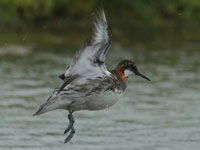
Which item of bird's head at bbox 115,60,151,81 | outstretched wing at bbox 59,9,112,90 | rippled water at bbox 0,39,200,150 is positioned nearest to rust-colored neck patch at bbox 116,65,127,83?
bird's head at bbox 115,60,151,81

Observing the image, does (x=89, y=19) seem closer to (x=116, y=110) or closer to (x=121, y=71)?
(x=116, y=110)

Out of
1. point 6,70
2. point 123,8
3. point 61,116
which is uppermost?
point 123,8

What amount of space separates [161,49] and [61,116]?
950cm

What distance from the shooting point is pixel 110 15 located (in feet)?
90.5

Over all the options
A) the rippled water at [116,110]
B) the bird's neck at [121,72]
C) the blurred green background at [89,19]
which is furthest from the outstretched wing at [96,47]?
the blurred green background at [89,19]

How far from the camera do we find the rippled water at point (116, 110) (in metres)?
11.2

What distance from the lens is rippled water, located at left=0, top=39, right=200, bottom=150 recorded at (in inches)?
440

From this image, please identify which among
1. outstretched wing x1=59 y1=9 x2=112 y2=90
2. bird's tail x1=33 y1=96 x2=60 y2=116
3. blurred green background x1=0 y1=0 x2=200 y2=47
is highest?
blurred green background x1=0 y1=0 x2=200 y2=47

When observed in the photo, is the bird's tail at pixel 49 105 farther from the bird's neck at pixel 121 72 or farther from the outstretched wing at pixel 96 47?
the bird's neck at pixel 121 72

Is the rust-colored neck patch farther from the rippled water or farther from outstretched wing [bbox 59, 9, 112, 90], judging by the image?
the rippled water

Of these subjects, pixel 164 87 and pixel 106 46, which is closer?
pixel 106 46

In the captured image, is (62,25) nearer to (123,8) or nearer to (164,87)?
(123,8)

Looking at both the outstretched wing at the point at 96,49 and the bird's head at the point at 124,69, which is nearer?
the outstretched wing at the point at 96,49

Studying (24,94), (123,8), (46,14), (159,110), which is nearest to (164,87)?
(159,110)
